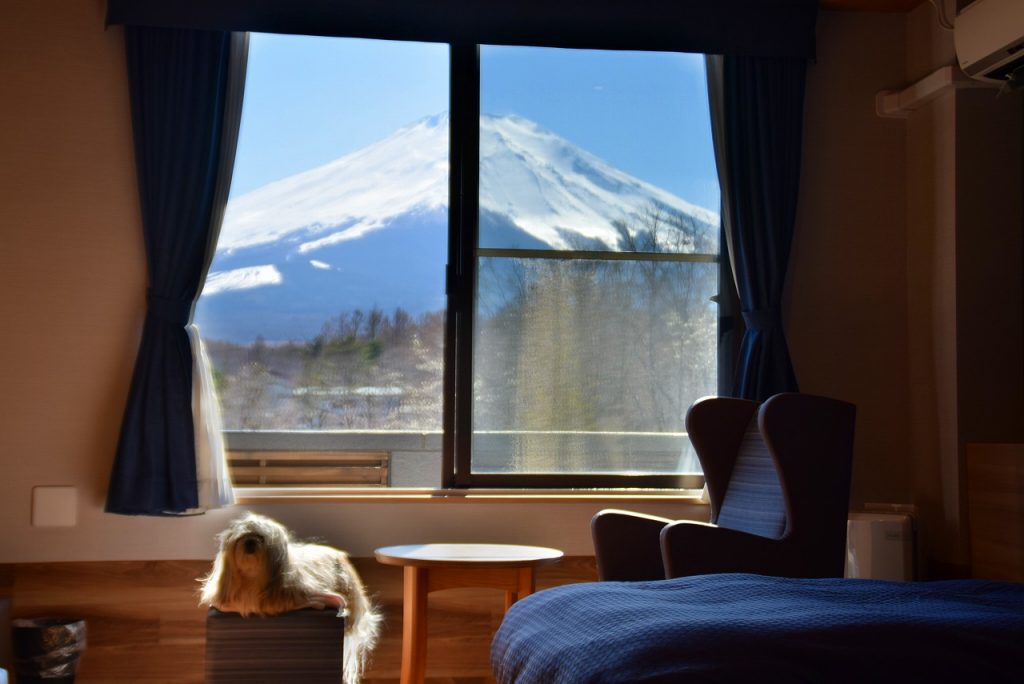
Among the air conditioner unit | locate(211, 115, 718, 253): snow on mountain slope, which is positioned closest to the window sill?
locate(211, 115, 718, 253): snow on mountain slope

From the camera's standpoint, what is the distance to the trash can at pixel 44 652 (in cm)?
340

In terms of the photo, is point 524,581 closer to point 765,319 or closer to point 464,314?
point 464,314

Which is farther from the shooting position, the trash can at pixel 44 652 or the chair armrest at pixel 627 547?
the trash can at pixel 44 652

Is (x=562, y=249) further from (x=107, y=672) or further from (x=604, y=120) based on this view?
(x=107, y=672)

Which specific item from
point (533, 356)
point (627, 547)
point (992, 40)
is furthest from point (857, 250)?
point (627, 547)

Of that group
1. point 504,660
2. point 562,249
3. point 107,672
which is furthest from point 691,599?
point 107,672

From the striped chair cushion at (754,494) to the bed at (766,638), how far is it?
993mm

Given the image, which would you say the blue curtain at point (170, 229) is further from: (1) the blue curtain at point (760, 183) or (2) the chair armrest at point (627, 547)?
(1) the blue curtain at point (760, 183)

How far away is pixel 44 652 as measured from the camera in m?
3.41

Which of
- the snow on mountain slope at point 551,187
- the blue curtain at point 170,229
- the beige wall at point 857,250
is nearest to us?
the blue curtain at point 170,229

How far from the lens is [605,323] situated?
13.4ft

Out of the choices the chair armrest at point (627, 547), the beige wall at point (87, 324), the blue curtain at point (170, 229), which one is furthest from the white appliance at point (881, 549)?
the blue curtain at point (170, 229)

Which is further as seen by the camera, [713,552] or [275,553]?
[275,553]

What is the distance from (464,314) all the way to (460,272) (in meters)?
0.16
